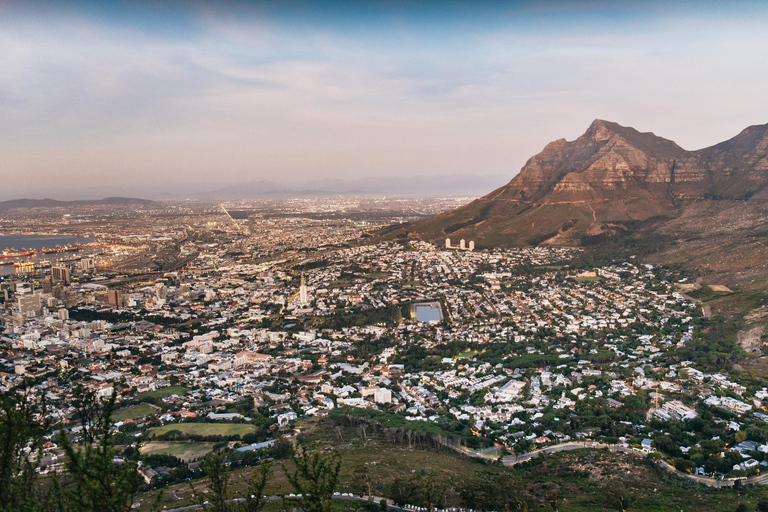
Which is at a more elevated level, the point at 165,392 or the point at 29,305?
the point at 29,305

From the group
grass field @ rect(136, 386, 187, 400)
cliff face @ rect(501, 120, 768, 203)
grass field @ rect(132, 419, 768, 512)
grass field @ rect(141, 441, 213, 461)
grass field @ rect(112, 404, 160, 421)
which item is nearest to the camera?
grass field @ rect(132, 419, 768, 512)

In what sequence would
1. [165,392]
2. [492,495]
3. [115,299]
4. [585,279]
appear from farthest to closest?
[585,279]
[115,299]
[165,392]
[492,495]

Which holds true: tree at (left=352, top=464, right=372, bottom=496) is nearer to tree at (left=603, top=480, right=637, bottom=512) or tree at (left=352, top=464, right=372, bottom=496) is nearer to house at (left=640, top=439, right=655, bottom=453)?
tree at (left=603, top=480, right=637, bottom=512)

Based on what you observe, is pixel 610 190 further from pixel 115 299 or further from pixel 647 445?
pixel 115 299

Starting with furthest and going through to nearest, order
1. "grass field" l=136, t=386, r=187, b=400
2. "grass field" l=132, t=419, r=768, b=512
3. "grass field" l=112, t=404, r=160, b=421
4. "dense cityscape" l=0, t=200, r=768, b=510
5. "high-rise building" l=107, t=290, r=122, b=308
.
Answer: "high-rise building" l=107, t=290, r=122, b=308 < "grass field" l=136, t=386, r=187, b=400 < "grass field" l=112, t=404, r=160, b=421 < "dense cityscape" l=0, t=200, r=768, b=510 < "grass field" l=132, t=419, r=768, b=512

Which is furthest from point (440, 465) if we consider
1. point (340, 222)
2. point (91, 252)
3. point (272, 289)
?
point (340, 222)

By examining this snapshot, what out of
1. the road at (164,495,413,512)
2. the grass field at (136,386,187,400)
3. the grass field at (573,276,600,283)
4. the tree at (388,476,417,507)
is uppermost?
the grass field at (573,276,600,283)

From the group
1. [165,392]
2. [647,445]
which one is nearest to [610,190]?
[647,445]

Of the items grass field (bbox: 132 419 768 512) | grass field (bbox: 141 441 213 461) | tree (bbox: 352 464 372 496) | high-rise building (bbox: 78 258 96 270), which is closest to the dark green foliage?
grass field (bbox: 132 419 768 512)
